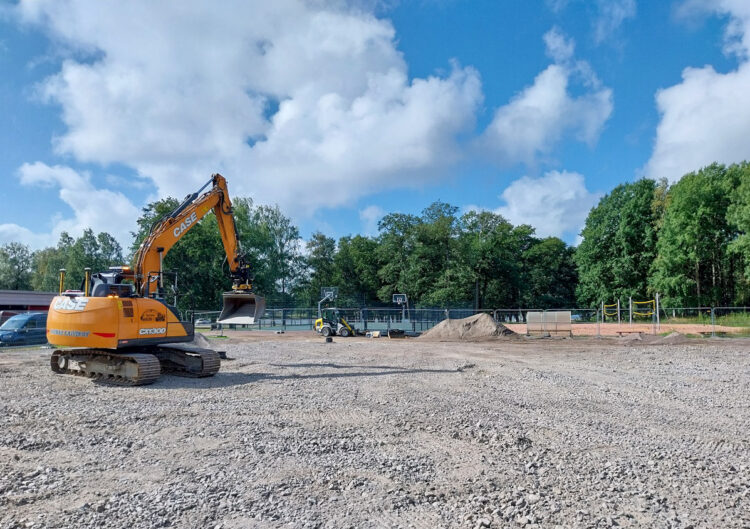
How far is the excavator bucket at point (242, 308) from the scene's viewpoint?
13.3 meters

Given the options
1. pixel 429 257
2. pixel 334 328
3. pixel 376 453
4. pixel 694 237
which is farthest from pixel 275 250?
pixel 376 453

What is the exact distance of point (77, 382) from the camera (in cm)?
1130

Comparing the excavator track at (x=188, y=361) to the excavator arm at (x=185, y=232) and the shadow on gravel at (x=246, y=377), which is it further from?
the excavator arm at (x=185, y=232)

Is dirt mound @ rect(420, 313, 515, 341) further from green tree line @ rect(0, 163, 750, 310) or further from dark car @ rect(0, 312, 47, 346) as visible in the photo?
dark car @ rect(0, 312, 47, 346)

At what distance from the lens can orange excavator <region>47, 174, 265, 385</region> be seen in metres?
10.6

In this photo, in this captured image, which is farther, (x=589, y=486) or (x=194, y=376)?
(x=194, y=376)

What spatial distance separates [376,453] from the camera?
5.87m

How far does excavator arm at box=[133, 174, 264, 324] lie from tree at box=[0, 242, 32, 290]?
287 feet

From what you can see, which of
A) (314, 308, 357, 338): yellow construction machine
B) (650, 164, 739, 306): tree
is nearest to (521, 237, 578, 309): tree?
(650, 164, 739, 306): tree

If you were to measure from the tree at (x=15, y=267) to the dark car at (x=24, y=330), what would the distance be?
2959 inches

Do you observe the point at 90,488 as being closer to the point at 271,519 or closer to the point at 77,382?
the point at 271,519

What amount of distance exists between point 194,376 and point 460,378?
6.38 metres

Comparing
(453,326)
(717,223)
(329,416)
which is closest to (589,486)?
(329,416)

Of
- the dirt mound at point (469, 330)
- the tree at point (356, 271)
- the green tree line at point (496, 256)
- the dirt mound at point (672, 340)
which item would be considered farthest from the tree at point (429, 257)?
the dirt mound at point (672, 340)
